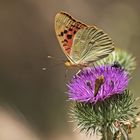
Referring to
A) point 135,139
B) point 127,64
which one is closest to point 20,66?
point 135,139

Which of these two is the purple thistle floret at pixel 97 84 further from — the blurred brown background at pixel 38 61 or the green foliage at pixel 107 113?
the blurred brown background at pixel 38 61

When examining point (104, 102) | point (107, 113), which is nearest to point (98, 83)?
point (104, 102)

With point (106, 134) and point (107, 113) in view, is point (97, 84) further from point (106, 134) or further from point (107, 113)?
point (106, 134)

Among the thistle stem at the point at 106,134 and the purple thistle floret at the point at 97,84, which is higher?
the purple thistle floret at the point at 97,84

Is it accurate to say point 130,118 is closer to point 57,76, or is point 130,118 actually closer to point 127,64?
point 127,64

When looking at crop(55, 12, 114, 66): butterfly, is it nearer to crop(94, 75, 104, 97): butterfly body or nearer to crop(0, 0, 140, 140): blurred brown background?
crop(94, 75, 104, 97): butterfly body

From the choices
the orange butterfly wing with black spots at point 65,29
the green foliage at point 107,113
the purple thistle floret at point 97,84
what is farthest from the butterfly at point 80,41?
the green foliage at point 107,113
